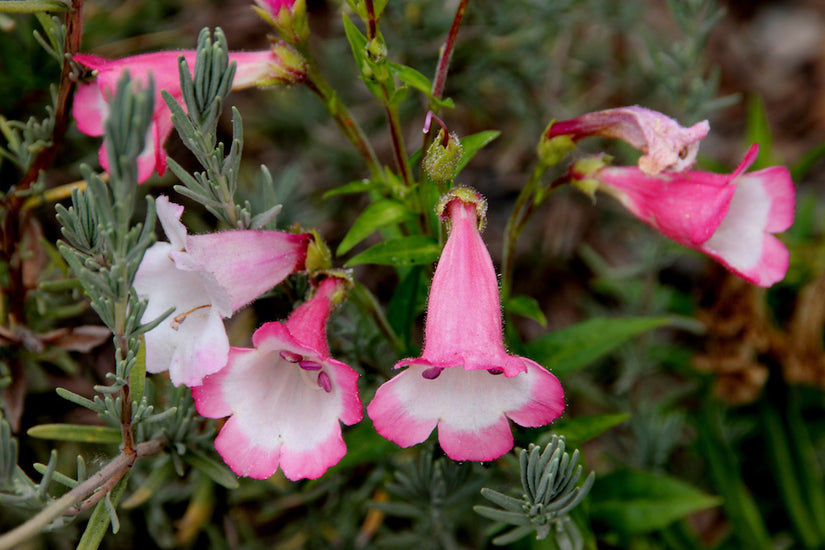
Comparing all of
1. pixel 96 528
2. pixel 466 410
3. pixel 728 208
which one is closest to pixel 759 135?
pixel 728 208

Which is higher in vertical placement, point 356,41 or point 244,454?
point 356,41

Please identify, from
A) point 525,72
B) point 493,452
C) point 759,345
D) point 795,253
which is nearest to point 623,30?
point 525,72

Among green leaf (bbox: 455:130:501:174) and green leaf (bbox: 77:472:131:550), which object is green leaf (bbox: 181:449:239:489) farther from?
green leaf (bbox: 455:130:501:174)

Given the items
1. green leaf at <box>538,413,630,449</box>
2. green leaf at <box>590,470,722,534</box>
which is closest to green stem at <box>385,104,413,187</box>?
green leaf at <box>538,413,630,449</box>

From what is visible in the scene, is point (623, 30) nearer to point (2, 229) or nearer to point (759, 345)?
point (759, 345)

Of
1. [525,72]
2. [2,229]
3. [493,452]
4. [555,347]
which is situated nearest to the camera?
[493,452]

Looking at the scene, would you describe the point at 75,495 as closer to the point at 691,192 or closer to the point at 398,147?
the point at 398,147
